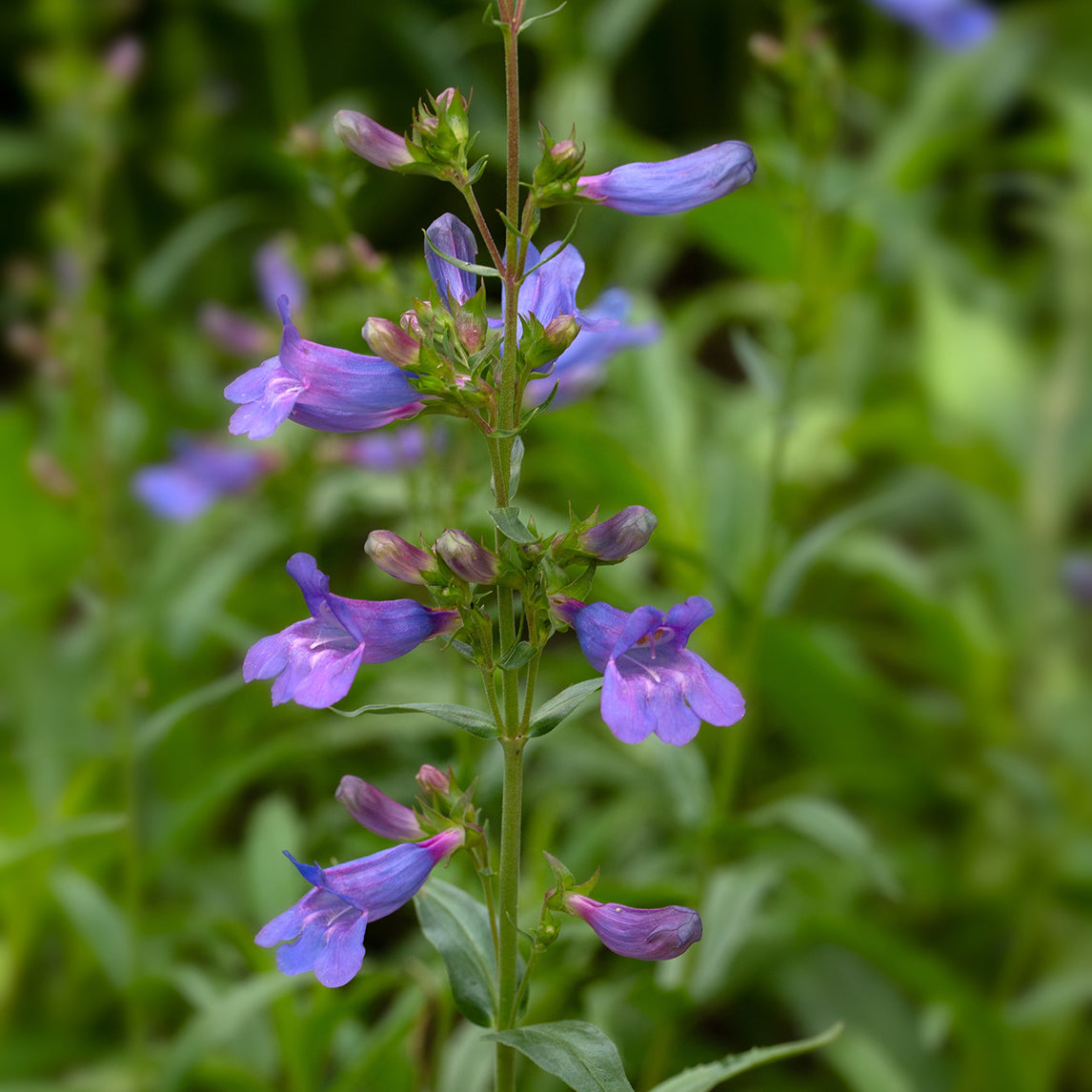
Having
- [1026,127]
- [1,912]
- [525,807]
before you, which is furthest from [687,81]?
[1,912]

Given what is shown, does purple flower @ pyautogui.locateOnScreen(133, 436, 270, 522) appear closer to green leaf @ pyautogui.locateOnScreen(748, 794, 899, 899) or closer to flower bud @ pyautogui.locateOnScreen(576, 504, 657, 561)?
green leaf @ pyautogui.locateOnScreen(748, 794, 899, 899)

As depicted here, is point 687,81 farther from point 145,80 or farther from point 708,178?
point 708,178

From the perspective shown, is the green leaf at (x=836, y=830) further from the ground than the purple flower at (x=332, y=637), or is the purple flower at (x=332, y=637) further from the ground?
the purple flower at (x=332, y=637)

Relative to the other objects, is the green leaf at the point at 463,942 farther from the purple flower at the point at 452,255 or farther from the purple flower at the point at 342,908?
the purple flower at the point at 452,255

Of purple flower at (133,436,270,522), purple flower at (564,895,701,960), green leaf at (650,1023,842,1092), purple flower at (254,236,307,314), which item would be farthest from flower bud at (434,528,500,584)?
purple flower at (133,436,270,522)

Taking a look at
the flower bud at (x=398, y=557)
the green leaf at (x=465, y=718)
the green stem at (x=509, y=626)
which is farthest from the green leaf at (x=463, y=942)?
the flower bud at (x=398, y=557)

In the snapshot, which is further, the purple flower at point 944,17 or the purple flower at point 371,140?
the purple flower at point 944,17

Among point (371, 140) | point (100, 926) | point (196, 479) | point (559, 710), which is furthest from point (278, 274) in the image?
point (559, 710)
